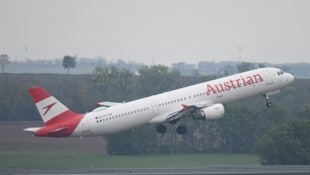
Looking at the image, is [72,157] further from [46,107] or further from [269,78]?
[269,78]

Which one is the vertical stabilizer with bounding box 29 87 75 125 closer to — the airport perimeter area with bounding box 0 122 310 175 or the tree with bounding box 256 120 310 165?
the airport perimeter area with bounding box 0 122 310 175

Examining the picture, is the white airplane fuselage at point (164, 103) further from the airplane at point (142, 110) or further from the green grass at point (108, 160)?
the green grass at point (108, 160)

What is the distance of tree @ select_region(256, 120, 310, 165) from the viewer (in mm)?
163875

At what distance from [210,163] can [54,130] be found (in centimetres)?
4858

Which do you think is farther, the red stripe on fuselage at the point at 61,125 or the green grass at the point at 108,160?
the green grass at the point at 108,160

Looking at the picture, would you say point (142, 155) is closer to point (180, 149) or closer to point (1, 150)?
point (180, 149)

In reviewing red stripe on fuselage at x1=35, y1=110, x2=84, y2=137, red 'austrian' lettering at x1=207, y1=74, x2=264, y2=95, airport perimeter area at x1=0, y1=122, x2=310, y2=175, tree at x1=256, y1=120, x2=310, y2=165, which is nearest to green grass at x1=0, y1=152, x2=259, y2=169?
airport perimeter area at x1=0, y1=122, x2=310, y2=175

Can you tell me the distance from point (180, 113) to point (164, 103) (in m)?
2.46

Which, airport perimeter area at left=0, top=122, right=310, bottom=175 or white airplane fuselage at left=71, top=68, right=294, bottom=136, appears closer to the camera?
white airplane fuselage at left=71, top=68, right=294, bottom=136

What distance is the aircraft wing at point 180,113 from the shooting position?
12925 centimetres

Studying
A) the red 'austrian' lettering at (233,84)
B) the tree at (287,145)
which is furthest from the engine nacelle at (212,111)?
the tree at (287,145)

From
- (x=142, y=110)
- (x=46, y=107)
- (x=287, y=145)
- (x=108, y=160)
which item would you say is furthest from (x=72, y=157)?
(x=142, y=110)

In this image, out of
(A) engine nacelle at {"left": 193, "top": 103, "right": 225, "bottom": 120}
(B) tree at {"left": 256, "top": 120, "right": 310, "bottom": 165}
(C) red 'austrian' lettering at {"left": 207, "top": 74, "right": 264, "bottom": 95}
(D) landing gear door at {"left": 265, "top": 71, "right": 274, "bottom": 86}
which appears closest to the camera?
(A) engine nacelle at {"left": 193, "top": 103, "right": 225, "bottom": 120}

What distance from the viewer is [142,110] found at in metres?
130
